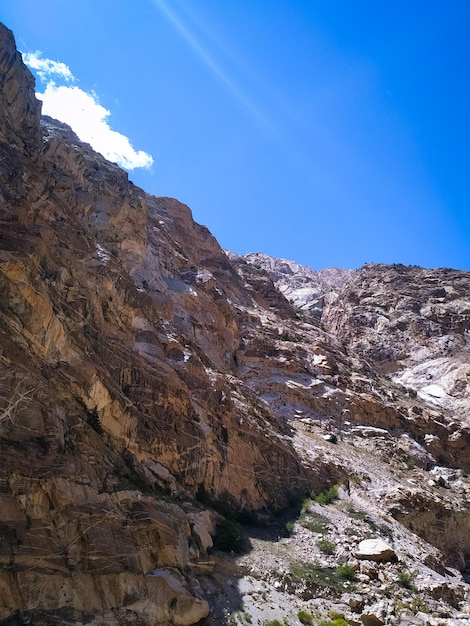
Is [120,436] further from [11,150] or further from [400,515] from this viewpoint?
[400,515]

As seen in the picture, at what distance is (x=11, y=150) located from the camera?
2111 cm

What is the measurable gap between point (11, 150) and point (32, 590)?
62.8ft

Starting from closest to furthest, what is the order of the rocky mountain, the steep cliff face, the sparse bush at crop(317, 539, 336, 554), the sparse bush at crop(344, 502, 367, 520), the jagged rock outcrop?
the steep cliff face < the rocky mountain < the sparse bush at crop(317, 539, 336, 554) < the sparse bush at crop(344, 502, 367, 520) < the jagged rock outcrop

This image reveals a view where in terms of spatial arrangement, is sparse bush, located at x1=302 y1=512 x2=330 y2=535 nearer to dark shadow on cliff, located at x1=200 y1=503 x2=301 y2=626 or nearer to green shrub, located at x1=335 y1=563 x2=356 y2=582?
dark shadow on cliff, located at x1=200 y1=503 x2=301 y2=626

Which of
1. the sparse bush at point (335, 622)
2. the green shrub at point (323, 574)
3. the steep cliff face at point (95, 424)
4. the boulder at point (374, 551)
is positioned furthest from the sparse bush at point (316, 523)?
the sparse bush at point (335, 622)

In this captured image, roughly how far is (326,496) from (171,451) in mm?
10350

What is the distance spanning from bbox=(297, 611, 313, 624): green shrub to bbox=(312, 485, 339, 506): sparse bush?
459 inches

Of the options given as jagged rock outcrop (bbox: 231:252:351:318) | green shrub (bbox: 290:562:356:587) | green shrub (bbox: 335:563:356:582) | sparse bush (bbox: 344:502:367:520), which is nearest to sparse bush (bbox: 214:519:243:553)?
green shrub (bbox: 290:562:356:587)

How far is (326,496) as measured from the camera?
952 inches

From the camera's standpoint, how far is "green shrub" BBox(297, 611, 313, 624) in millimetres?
11719

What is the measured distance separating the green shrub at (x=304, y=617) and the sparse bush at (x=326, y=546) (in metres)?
5.79

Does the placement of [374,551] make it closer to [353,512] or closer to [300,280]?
[353,512]

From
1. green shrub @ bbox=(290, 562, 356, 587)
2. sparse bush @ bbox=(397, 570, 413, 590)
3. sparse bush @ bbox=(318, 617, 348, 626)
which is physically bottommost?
sparse bush @ bbox=(318, 617, 348, 626)

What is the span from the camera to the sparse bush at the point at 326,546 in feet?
57.6
